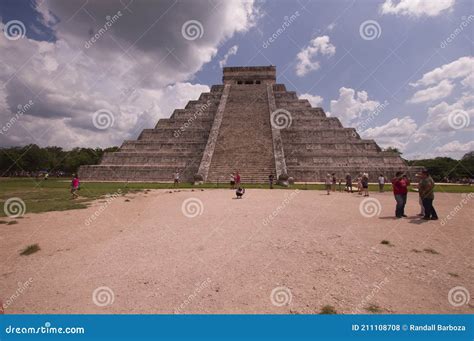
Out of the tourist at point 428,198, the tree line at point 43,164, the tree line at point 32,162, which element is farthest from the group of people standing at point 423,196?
the tree line at point 32,162

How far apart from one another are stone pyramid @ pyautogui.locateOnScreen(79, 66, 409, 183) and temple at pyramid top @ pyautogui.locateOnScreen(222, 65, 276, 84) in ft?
33.3

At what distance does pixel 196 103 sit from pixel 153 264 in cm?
3357

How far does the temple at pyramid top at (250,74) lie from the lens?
4222 cm

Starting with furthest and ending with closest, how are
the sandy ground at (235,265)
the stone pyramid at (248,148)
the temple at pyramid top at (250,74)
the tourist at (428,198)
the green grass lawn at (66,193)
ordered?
the temple at pyramid top at (250,74)
the stone pyramid at (248,148)
the green grass lawn at (66,193)
the tourist at (428,198)
the sandy ground at (235,265)

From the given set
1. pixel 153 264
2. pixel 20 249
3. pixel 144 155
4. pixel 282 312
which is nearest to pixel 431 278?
pixel 282 312

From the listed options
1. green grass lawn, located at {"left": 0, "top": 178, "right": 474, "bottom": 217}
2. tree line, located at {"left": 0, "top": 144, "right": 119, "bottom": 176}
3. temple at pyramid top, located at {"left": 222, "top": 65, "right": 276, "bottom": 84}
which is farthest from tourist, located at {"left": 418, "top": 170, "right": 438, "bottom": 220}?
tree line, located at {"left": 0, "top": 144, "right": 119, "bottom": 176}

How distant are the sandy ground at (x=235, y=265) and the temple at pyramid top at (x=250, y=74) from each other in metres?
37.8

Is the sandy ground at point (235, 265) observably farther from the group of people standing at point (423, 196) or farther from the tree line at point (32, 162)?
the tree line at point (32, 162)

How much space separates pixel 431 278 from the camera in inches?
159

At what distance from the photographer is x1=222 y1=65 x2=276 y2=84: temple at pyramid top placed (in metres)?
42.2

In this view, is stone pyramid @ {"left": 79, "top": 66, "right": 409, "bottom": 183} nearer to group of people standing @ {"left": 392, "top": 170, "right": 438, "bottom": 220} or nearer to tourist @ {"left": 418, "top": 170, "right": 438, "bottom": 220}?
group of people standing @ {"left": 392, "top": 170, "right": 438, "bottom": 220}

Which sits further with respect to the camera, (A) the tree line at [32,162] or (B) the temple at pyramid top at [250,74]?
(A) the tree line at [32,162]

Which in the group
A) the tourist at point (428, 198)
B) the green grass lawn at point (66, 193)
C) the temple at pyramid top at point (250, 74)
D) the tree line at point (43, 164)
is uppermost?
the temple at pyramid top at point (250, 74)

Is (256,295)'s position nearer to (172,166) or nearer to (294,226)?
(294,226)
